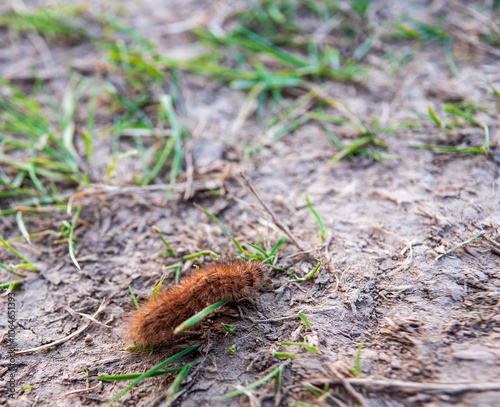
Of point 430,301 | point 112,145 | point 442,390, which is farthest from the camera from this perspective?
point 112,145

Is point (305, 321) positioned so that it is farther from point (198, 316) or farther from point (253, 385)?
point (198, 316)

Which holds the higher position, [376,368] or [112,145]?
[112,145]

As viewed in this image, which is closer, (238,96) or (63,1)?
(238,96)

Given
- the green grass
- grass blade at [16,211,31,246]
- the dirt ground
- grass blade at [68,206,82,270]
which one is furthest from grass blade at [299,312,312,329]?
grass blade at [16,211,31,246]

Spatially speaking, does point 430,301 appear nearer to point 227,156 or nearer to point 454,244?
point 454,244

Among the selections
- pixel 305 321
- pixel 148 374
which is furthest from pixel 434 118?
pixel 148 374

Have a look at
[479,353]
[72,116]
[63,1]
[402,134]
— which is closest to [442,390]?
[479,353]

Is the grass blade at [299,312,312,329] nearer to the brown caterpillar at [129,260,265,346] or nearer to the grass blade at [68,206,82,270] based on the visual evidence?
the brown caterpillar at [129,260,265,346]
